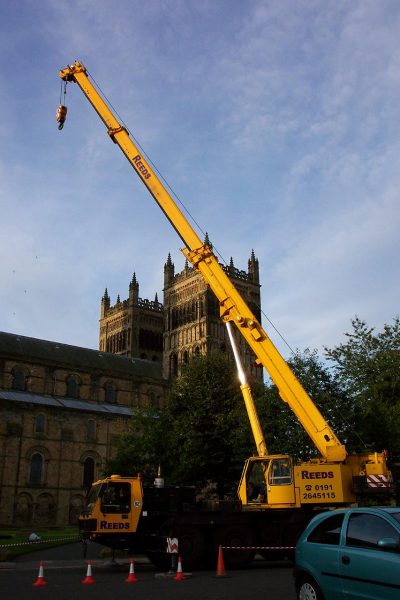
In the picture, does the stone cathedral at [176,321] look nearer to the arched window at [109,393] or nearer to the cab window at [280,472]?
the arched window at [109,393]

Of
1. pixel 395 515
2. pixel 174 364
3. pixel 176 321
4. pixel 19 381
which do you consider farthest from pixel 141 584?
pixel 176 321

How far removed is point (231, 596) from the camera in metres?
11.4

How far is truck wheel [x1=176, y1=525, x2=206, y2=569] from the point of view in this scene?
16516 millimetres

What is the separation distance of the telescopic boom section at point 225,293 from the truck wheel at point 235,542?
3.38 meters

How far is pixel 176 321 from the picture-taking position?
86500 mm

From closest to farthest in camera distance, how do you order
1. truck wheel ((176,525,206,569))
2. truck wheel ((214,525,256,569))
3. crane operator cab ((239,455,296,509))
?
truck wheel ((176,525,206,569)), truck wheel ((214,525,256,569)), crane operator cab ((239,455,296,509))

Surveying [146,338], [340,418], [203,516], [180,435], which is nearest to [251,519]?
[203,516]

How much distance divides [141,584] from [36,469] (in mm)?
41781

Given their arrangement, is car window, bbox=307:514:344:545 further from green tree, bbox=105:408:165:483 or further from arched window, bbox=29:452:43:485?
arched window, bbox=29:452:43:485

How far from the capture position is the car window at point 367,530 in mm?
7664

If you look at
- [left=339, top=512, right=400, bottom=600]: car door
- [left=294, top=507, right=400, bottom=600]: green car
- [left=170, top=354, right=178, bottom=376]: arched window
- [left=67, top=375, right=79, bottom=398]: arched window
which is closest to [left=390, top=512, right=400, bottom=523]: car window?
[left=294, top=507, right=400, bottom=600]: green car

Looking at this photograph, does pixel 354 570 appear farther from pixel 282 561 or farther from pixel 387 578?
pixel 282 561

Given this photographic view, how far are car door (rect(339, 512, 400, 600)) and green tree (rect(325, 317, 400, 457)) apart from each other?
23404 mm

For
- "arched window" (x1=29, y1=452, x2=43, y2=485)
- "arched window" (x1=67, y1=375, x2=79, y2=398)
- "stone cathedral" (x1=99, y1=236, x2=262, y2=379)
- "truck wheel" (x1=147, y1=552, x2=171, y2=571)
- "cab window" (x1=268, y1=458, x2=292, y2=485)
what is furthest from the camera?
"stone cathedral" (x1=99, y1=236, x2=262, y2=379)
